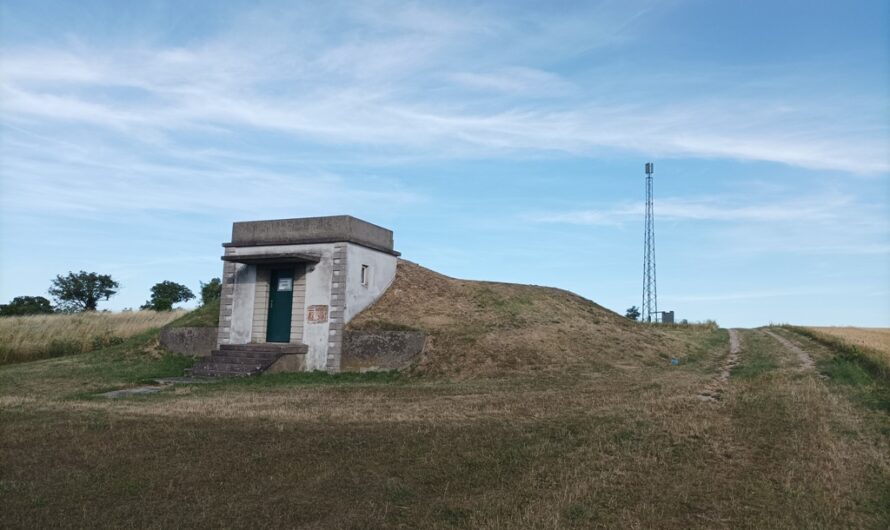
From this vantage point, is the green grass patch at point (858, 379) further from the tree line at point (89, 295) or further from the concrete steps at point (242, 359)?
the tree line at point (89, 295)

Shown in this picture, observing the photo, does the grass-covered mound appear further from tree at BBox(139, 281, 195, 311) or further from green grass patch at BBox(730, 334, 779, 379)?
tree at BBox(139, 281, 195, 311)

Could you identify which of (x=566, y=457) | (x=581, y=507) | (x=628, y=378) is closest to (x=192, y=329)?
(x=628, y=378)

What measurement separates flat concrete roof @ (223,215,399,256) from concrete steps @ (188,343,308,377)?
3913mm

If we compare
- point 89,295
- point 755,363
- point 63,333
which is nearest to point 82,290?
point 89,295

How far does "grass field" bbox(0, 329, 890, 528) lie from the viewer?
20.2 ft

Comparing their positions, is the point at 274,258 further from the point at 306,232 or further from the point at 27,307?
the point at 27,307

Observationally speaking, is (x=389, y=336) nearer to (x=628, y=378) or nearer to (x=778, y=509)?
(x=628, y=378)

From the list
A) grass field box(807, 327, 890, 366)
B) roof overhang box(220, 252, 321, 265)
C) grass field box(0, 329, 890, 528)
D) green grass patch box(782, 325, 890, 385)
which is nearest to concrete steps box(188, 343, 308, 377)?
roof overhang box(220, 252, 321, 265)

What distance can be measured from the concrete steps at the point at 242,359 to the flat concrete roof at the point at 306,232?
3.91m

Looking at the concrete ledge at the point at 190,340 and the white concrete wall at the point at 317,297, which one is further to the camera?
the concrete ledge at the point at 190,340

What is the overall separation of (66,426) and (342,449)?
505 centimetres

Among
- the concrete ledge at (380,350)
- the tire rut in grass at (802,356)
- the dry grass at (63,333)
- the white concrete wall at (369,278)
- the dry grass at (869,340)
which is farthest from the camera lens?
the dry grass at (63,333)

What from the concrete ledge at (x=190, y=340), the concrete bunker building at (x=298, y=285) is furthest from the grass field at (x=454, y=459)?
the concrete ledge at (x=190, y=340)

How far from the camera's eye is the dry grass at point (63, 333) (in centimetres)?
2670
